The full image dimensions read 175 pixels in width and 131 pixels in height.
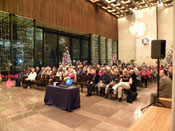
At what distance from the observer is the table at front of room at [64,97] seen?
3.59 m

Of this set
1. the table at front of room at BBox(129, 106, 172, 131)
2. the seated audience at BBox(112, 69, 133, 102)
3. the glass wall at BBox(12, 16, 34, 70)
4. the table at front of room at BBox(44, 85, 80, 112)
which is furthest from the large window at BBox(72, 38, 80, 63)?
the table at front of room at BBox(129, 106, 172, 131)

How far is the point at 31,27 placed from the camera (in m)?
8.81

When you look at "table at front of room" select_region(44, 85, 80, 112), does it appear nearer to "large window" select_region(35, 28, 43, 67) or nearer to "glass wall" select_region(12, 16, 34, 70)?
"glass wall" select_region(12, 16, 34, 70)

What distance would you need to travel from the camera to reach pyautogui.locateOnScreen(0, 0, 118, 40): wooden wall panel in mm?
7998

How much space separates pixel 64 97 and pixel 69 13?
28.8 ft

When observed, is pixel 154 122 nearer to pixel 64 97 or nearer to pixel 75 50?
pixel 64 97

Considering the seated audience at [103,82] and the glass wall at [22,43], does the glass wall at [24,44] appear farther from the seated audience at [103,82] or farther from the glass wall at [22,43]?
the seated audience at [103,82]

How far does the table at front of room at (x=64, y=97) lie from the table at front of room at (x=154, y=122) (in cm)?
218

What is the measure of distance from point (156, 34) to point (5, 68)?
14.0 metres

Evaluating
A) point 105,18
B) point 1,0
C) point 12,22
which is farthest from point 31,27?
point 105,18

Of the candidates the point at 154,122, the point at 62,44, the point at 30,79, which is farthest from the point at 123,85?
the point at 62,44

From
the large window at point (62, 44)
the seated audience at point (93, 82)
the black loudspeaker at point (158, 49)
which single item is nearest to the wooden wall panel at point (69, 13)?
the large window at point (62, 44)

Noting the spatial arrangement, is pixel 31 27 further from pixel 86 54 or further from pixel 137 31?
pixel 137 31

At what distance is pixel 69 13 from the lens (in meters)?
10.6
